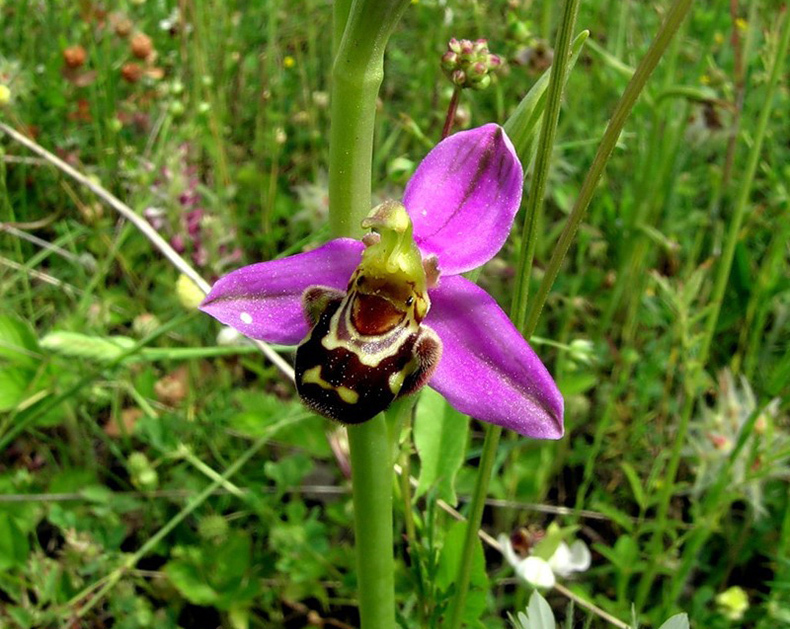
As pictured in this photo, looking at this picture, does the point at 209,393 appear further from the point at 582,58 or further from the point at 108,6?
the point at 582,58

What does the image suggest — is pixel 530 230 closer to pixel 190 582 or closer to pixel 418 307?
pixel 418 307

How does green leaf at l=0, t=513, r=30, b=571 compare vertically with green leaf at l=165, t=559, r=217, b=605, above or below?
above

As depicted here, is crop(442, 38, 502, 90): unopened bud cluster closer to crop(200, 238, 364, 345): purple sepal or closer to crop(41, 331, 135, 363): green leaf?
crop(200, 238, 364, 345): purple sepal

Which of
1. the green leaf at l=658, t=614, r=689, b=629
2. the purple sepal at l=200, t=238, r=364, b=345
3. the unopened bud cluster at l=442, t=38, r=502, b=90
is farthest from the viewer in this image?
the unopened bud cluster at l=442, t=38, r=502, b=90

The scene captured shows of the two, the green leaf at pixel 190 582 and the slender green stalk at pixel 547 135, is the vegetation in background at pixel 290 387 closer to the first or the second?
the green leaf at pixel 190 582

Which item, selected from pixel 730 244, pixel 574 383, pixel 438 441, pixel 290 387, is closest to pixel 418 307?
pixel 438 441

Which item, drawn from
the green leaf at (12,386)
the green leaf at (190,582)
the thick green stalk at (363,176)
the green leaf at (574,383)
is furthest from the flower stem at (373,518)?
the green leaf at (12,386)

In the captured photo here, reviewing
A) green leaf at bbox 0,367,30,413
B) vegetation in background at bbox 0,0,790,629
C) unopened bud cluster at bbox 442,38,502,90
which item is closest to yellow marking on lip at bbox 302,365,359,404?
vegetation in background at bbox 0,0,790,629
